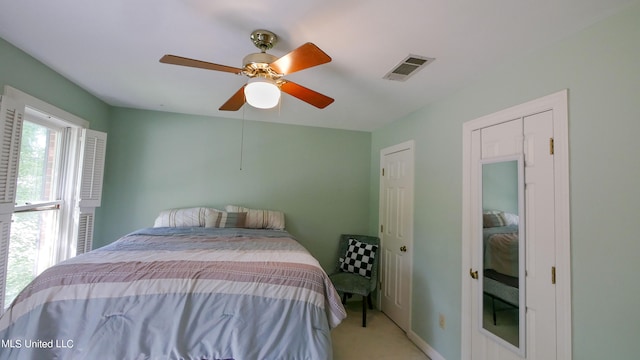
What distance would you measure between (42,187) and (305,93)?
261 centimetres

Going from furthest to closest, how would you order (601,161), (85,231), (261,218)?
(261,218)
(85,231)
(601,161)

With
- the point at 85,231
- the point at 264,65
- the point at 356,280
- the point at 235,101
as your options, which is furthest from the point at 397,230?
the point at 85,231

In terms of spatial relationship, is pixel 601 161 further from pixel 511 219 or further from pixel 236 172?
pixel 236 172

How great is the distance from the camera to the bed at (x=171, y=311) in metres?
1.41

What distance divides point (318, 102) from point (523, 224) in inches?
61.7

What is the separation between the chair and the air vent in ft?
6.83

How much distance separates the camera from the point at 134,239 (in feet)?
7.39

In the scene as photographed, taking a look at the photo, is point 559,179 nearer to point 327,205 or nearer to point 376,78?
point 376,78

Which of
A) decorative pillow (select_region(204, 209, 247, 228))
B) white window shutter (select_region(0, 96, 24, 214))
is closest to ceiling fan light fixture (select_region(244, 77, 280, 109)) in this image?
white window shutter (select_region(0, 96, 24, 214))

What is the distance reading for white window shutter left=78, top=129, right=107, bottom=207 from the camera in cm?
261

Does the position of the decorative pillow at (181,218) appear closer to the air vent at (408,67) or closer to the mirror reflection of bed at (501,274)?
the air vent at (408,67)

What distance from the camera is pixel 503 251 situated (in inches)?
71.1

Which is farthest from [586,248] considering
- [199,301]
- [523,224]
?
[199,301]

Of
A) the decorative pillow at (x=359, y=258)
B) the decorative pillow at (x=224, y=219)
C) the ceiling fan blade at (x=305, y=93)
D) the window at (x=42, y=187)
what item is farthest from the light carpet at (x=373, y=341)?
the window at (x=42, y=187)
